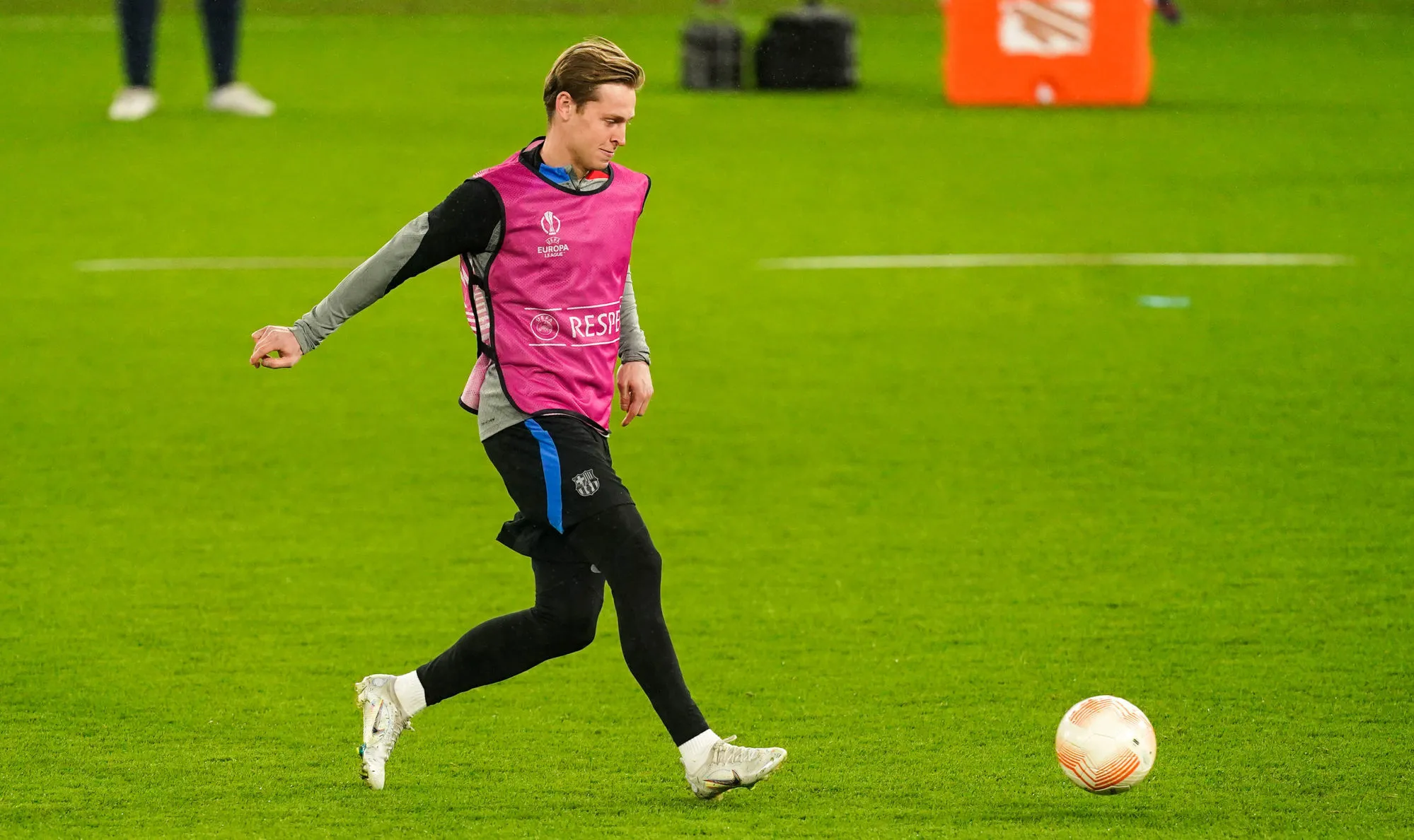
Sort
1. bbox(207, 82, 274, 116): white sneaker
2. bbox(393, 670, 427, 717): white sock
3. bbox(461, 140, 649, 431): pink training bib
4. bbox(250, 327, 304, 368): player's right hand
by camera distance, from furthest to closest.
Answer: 1. bbox(207, 82, 274, 116): white sneaker
2. bbox(393, 670, 427, 717): white sock
3. bbox(461, 140, 649, 431): pink training bib
4. bbox(250, 327, 304, 368): player's right hand

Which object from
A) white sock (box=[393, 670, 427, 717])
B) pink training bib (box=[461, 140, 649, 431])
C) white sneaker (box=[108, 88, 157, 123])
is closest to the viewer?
pink training bib (box=[461, 140, 649, 431])

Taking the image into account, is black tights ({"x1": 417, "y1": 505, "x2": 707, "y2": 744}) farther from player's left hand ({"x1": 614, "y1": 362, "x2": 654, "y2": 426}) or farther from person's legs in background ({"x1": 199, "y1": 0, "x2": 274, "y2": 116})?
person's legs in background ({"x1": 199, "y1": 0, "x2": 274, "y2": 116})

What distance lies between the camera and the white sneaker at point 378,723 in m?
3.57

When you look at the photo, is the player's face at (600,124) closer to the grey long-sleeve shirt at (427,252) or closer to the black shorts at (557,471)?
the grey long-sleeve shirt at (427,252)

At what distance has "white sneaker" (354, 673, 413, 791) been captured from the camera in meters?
3.57

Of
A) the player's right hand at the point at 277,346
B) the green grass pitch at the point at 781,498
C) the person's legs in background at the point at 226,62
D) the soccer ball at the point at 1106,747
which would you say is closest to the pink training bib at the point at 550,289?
the player's right hand at the point at 277,346

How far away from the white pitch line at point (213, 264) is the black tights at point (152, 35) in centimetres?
335

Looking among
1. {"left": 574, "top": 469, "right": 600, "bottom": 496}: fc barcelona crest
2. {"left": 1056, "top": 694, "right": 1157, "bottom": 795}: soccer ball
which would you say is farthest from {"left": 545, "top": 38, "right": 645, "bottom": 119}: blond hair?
{"left": 1056, "top": 694, "right": 1157, "bottom": 795}: soccer ball

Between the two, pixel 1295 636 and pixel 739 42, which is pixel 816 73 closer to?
pixel 739 42

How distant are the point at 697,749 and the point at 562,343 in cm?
76

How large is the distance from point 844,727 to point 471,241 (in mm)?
1269

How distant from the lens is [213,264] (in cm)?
915

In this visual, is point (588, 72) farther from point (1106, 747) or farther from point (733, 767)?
point (1106, 747)

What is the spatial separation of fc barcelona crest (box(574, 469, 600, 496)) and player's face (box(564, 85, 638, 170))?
551mm
